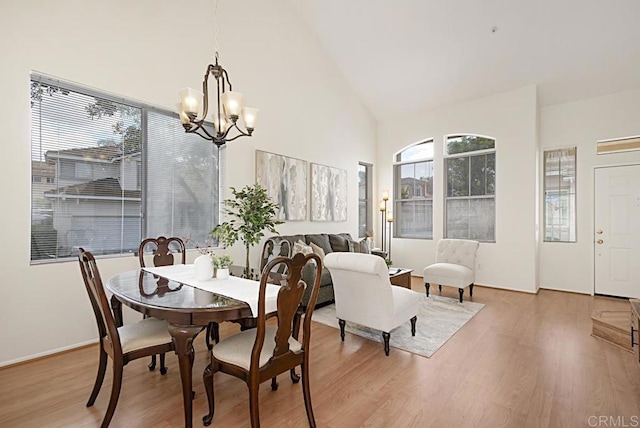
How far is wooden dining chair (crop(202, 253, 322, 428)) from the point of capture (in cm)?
170

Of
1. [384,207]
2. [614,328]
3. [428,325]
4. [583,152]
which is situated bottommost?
[428,325]

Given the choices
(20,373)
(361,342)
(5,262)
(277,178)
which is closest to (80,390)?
(20,373)

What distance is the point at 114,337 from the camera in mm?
1885

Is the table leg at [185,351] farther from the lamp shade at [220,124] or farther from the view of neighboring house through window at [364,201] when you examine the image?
the view of neighboring house through window at [364,201]

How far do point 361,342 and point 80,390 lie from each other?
241 centimetres

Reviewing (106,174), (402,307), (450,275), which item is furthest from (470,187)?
(106,174)

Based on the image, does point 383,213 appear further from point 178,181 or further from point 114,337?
point 114,337

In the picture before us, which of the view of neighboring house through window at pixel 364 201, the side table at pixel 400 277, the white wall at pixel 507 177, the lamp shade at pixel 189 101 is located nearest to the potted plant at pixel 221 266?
the lamp shade at pixel 189 101

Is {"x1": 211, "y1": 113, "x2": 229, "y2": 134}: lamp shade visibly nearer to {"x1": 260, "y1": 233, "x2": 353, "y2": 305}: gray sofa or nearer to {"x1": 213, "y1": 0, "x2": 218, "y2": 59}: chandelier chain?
{"x1": 260, "y1": 233, "x2": 353, "y2": 305}: gray sofa

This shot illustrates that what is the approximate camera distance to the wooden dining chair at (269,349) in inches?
67.1

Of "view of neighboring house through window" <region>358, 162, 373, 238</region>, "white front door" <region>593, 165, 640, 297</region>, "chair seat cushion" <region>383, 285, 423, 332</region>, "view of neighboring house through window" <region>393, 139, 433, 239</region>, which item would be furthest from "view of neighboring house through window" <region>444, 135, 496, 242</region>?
"chair seat cushion" <region>383, 285, 423, 332</region>

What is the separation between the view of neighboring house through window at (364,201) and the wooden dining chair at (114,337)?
5.44m

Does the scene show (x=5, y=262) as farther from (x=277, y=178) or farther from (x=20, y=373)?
(x=277, y=178)
